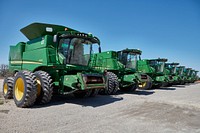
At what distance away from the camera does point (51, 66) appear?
22.1ft

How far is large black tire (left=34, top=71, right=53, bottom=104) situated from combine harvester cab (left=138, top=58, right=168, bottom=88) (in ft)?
38.0

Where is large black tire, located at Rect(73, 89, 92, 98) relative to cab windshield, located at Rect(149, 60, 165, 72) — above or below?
below

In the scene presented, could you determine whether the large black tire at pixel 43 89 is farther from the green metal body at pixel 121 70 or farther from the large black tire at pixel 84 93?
the green metal body at pixel 121 70

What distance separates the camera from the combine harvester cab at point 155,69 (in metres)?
16.1

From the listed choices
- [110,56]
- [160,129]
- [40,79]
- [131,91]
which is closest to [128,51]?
[110,56]

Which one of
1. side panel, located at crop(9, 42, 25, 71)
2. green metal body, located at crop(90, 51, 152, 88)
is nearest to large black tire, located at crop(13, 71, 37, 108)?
side panel, located at crop(9, 42, 25, 71)

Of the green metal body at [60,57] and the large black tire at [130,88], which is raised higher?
the green metal body at [60,57]

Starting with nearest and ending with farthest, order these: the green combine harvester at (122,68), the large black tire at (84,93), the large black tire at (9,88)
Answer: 1. the large black tire at (9,88)
2. the large black tire at (84,93)
3. the green combine harvester at (122,68)

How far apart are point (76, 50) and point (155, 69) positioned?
446 inches

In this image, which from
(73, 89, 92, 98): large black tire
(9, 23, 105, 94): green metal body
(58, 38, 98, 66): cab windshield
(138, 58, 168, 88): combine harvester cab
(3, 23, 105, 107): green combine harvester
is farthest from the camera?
(138, 58, 168, 88): combine harvester cab

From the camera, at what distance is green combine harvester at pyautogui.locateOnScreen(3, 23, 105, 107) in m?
6.19

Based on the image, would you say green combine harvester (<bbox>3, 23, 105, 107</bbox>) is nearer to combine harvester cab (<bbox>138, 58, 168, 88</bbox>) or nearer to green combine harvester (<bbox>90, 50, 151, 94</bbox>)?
green combine harvester (<bbox>90, 50, 151, 94</bbox>)

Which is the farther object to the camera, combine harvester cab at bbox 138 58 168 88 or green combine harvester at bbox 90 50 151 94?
combine harvester cab at bbox 138 58 168 88

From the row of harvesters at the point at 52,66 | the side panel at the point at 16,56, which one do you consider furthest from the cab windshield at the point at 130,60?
the side panel at the point at 16,56
